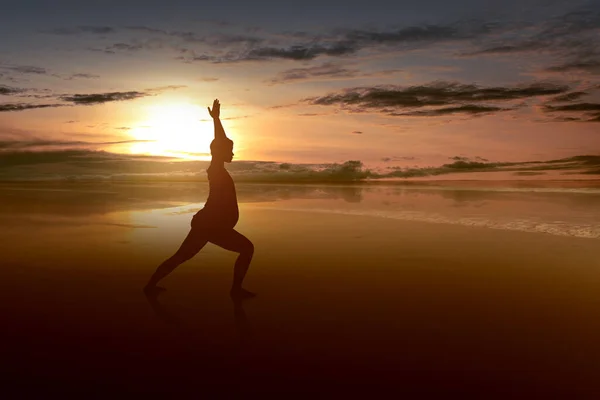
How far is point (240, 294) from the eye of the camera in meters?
7.27

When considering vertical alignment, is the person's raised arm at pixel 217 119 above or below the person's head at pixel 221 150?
above

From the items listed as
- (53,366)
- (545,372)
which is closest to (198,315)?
(53,366)

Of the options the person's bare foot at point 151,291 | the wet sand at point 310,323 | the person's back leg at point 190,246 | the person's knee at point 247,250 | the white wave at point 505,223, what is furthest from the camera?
the white wave at point 505,223

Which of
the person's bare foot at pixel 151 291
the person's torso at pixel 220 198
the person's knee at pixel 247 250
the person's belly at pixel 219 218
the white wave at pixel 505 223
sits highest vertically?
the person's torso at pixel 220 198

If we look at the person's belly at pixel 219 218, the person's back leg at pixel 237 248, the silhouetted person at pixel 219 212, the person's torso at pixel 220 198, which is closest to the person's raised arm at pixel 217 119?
the silhouetted person at pixel 219 212

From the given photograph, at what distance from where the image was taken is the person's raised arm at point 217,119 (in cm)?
705

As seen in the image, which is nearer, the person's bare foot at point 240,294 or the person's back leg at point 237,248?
the person's back leg at point 237,248

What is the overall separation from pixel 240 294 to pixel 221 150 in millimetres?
1902

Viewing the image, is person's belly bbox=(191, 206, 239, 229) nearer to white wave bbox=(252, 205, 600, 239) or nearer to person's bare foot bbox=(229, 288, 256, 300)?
person's bare foot bbox=(229, 288, 256, 300)

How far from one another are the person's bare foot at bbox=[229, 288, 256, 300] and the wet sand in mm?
189

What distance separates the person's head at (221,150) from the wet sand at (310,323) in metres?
1.86

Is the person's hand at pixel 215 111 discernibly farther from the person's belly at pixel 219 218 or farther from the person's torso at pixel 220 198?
the person's belly at pixel 219 218

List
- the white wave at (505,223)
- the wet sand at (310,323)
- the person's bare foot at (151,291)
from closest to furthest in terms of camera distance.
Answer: the wet sand at (310,323) → the person's bare foot at (151,291) → the white wave at (505,223)

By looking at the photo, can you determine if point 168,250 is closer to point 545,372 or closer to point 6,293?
point 6,293
